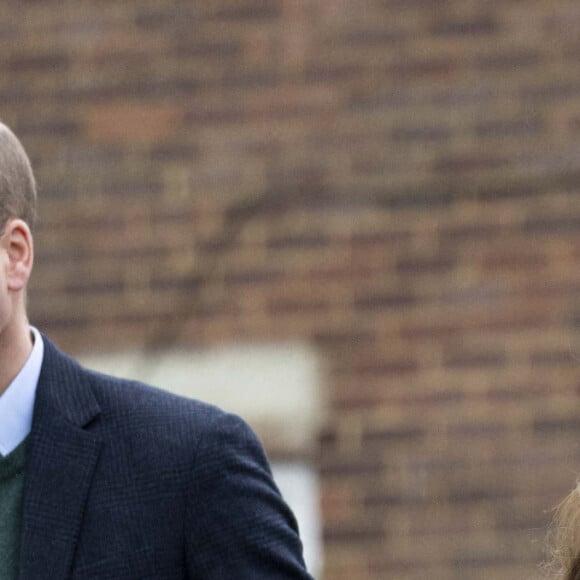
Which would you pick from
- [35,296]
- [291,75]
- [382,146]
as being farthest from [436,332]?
[35,296]

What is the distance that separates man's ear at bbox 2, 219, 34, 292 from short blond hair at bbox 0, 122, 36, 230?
19 mm

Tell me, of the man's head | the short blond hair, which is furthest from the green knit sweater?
the short blond hair

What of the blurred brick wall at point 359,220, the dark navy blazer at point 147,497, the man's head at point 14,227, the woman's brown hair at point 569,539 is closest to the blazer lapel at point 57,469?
the dark navy blazer at point 147,497

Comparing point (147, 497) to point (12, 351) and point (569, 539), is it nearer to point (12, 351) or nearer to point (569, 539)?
point (12, 351)

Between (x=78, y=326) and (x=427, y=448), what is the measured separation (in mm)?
1255

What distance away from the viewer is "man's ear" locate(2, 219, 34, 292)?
2709mm

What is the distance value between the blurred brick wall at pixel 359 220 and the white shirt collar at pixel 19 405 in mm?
Answer: 2506

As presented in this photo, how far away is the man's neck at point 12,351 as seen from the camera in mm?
2729

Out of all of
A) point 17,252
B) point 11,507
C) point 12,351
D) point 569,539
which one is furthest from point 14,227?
point 569,539

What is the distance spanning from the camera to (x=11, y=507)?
8.70 feet

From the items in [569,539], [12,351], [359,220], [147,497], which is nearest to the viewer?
[569,539]

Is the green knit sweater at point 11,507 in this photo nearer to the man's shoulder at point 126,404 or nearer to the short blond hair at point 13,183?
the man's shoulder at point 126,404

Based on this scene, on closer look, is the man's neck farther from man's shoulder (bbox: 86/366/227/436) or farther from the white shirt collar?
man's shoulder (bbox: 86/366/227/436)

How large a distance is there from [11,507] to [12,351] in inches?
11.0
